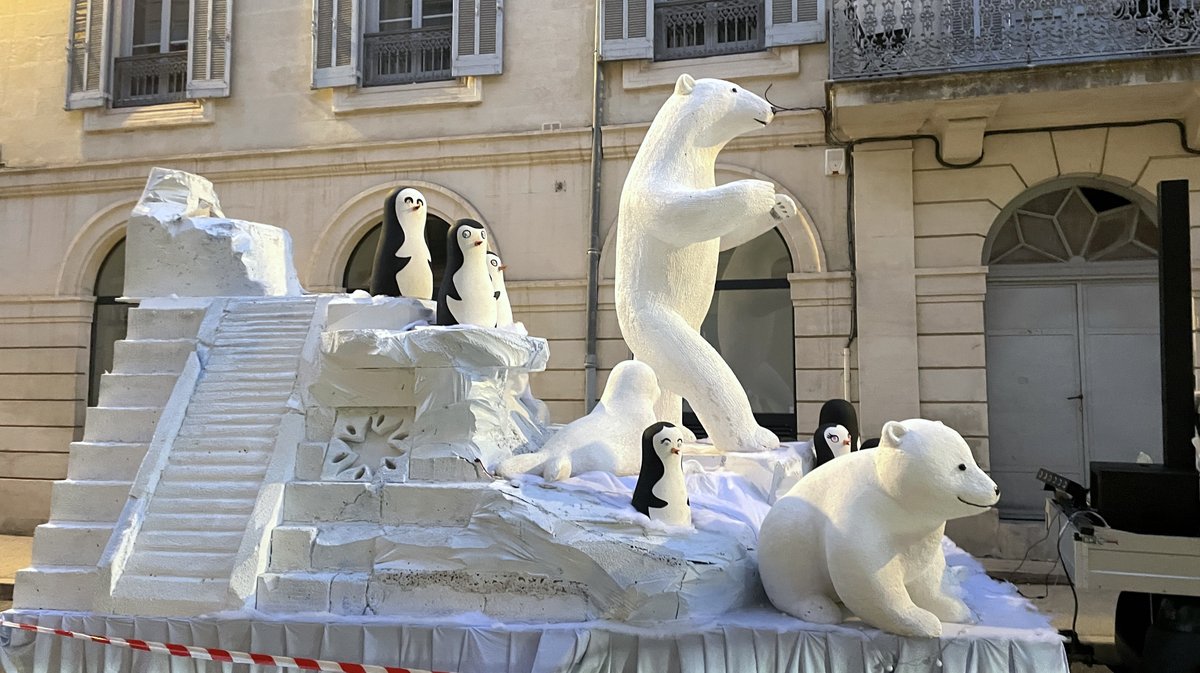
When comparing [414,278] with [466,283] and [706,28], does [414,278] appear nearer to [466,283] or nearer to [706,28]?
[466,283]

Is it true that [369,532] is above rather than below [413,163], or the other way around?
below

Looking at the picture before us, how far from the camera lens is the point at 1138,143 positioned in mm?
7785

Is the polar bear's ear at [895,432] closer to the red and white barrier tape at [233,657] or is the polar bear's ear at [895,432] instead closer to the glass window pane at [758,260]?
the red and white barrier tape at [233,657]

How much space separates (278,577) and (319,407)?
0.91 m

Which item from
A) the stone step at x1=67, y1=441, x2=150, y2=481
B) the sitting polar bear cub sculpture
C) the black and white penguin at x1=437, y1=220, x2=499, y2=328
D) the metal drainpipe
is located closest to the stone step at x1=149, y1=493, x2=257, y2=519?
the stone step at x1=67, y1=441, x2=150, y2=481

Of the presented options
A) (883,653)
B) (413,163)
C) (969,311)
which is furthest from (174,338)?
(969,311)

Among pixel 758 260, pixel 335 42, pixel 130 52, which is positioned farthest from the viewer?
pixel 130 52

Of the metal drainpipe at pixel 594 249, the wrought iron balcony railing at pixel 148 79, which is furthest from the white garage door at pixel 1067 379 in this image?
the wrought iron balcony railing at pixel 148 79

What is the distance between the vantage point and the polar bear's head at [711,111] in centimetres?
470

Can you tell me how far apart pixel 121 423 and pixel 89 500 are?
43cm

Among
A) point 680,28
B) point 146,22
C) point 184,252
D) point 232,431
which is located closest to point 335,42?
point 146,22

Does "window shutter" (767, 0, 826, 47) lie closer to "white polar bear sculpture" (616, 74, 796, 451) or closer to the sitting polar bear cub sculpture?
"white polar bear sculpture" (616, 74, 796, 451)

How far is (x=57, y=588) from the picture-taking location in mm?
4230

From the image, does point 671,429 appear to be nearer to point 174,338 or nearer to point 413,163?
point 174,338
